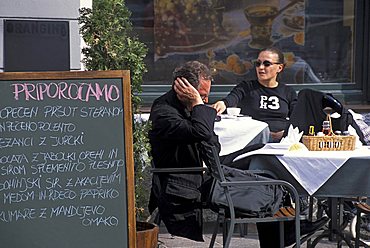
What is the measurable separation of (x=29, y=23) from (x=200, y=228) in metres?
2.13

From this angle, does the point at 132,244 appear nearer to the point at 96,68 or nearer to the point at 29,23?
the point at 96,68

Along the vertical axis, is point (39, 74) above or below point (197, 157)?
above

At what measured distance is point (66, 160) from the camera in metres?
4.91

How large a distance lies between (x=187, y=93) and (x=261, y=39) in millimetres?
3264

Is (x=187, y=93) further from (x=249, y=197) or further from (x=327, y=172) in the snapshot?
(x=327, y=172)

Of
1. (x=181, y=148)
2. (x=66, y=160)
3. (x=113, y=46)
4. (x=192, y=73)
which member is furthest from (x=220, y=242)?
(x=66, y=160)

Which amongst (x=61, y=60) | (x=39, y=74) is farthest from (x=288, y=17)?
(x=39, y=74)

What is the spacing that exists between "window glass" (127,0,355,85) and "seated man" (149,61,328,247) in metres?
2.77

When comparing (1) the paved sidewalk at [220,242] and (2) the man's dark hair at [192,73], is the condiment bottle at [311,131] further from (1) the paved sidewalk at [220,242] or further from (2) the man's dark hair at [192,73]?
(1) the paved sidewalk at [220,242]

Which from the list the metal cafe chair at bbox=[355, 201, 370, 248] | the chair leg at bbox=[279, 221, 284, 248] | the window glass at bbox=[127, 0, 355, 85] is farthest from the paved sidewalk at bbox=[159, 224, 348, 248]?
the window glass at bbox=[127, 0, 355, 85]

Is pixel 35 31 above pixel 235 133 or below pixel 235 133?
above

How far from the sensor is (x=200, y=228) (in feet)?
19.7

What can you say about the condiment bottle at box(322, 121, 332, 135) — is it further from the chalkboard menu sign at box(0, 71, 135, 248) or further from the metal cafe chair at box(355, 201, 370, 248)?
the chalkboard menu sign at box(0, 71, 135, 248)

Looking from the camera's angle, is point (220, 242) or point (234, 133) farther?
point (220, 242)
